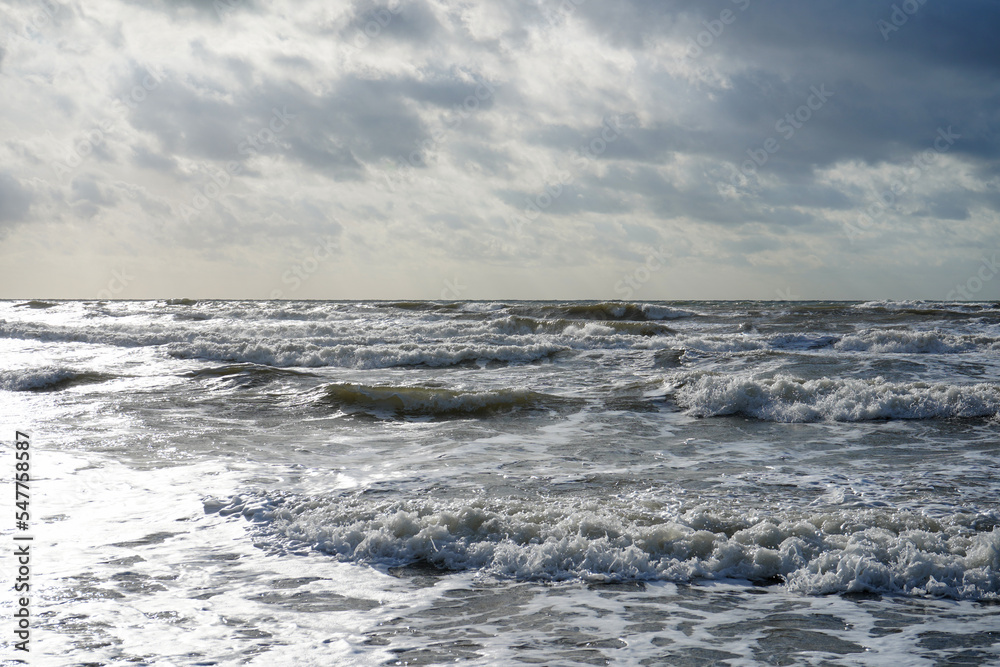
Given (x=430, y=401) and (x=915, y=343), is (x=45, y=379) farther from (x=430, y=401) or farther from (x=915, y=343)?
(x=915, y=343)

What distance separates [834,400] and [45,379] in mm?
15279

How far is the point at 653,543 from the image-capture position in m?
4.80

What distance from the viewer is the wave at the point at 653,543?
431 cm

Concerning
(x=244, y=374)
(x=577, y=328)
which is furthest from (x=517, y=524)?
(x=577, y=328)

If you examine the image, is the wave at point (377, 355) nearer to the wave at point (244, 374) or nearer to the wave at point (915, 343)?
the wave at point (244, 374)

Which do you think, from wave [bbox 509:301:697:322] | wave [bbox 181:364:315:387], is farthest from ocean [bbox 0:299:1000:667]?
wave [bbox 509:301:697:322]

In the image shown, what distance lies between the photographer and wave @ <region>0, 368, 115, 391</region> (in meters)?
13.9

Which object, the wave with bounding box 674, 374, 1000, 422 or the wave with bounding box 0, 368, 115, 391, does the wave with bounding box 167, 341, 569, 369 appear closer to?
the wave with bounding box 0, 368, 115, 391

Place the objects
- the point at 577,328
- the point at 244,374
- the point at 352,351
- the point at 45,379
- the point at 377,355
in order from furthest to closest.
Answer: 1. the point at 577,328
2. the point at 352,351
3. the point at 377,355
4. the point at 244,374
5. the point at 45,379

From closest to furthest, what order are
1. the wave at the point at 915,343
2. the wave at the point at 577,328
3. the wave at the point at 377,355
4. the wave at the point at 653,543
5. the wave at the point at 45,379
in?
the wave at the point at 653,543 < the wave at the point at 45,379 < the wave at the point at 377,355 < the wave at the point at 915,343 < the wave at the point at 577,328

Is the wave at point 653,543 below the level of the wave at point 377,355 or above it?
below

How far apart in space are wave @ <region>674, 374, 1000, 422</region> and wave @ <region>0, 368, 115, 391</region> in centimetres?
1237

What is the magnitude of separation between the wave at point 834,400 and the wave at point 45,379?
1237cm

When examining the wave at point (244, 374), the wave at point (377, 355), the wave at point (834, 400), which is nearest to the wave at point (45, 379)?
the wave at point (244, 374)
